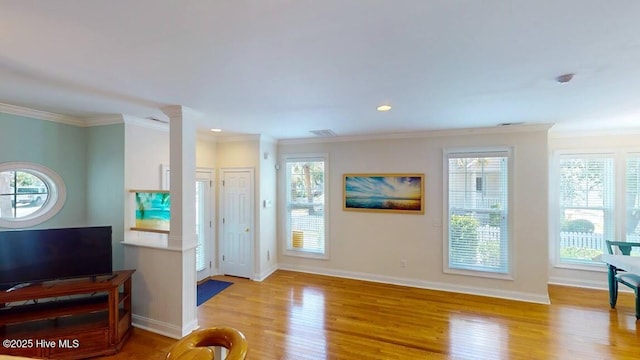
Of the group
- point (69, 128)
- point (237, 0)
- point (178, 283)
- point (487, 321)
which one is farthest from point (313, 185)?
point (237, 0)

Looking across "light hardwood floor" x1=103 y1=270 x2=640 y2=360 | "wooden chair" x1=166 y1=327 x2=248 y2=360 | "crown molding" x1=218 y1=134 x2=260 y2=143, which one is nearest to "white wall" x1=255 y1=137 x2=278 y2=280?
"crown molding" x1=218 y1=134 x2=260 y2=143

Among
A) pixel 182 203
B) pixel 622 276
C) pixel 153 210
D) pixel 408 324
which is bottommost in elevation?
pixel 408 324

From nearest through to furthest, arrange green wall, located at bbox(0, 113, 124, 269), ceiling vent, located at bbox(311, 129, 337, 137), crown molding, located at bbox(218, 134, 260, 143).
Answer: green wall, located at bbox(0, 113, 124, 269)
ceiling vent, located at bbox(311, 129, 337, 137)
crown molding, located at bbox(218, 134, 260, 143)

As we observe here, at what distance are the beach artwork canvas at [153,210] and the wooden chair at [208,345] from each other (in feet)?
9.09

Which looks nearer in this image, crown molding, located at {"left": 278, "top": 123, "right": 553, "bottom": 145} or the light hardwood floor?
the light hardwood floor

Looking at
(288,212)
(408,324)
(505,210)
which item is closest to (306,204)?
(288,212)

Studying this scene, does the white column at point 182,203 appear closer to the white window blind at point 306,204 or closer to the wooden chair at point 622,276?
the white window blind at point 306,204

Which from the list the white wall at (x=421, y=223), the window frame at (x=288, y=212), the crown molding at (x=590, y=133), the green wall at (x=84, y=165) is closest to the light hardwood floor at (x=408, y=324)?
the white wall at (x=421, y=223)

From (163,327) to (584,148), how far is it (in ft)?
21.3

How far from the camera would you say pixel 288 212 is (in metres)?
5.17

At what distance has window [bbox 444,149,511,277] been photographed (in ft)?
13.2

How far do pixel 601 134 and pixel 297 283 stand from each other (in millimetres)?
5384

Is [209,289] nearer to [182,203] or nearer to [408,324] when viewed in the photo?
[182,203]

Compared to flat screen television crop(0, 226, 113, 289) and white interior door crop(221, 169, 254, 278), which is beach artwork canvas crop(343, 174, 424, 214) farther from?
flat screen television crop(0, 226, 113, 289)
